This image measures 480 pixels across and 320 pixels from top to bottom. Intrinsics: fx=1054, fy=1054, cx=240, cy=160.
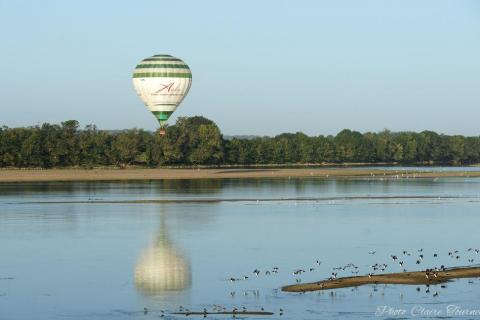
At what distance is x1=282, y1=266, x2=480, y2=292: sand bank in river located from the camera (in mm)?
31656

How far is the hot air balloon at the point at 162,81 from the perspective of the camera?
10938 cm

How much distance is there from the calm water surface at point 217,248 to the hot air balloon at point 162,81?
97.1ft

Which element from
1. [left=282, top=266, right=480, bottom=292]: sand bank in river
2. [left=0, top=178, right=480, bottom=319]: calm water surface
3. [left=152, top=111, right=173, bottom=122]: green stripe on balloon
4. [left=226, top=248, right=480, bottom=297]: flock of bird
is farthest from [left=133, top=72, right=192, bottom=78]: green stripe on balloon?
[left=282, top=266, right=480, bottom=292]: sand bank in river

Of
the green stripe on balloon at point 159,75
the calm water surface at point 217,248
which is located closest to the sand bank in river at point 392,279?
the calm water surface at point 217,248

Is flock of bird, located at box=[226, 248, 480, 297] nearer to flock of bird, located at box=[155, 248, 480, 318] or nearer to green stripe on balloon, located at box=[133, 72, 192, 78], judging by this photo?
flock of bird, located at box=[155, 248, 480, 318]

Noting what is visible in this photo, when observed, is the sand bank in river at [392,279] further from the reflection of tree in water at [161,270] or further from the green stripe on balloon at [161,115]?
the green stripe on balloon at [161,115]

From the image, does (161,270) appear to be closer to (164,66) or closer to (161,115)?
(164,66)

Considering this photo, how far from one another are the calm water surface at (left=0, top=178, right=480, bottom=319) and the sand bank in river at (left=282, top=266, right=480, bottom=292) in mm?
668

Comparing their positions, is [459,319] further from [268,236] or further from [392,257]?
[268,236]

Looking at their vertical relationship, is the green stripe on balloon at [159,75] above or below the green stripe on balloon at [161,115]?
above

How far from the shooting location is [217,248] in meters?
43.6

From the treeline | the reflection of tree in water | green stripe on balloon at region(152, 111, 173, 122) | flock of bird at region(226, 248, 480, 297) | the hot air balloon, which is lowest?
the reflection of tree in water

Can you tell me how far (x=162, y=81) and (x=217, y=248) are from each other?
6768cm

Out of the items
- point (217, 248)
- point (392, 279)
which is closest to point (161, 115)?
point (217, 248)
